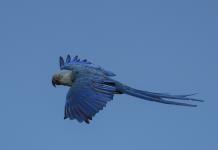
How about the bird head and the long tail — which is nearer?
the long tail

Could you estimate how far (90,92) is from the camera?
6.70 m

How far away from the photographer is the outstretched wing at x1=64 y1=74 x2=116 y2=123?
6137 mm

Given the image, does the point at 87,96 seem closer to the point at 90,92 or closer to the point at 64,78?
the point at 90,92

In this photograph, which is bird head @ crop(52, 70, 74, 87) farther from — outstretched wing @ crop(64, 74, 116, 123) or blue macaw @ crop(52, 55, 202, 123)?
outstretched wing @ crop(64, 74, 116, 123)

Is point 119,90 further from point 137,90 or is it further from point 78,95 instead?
point 78,95

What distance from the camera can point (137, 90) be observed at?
7023 mm

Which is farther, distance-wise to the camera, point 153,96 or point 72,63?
point 72,63

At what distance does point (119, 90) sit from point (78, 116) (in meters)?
1.23

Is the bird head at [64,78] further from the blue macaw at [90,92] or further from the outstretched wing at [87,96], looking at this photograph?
the outstretched wing at [87,96]

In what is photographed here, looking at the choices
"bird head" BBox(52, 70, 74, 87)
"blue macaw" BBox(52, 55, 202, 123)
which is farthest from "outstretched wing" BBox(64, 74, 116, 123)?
"bird head" BBox(52, 70, 74, 87)

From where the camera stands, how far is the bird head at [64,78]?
7.72 m

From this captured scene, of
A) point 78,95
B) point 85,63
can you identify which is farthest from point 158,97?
point 85,63

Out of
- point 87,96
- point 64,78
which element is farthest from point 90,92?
point 64,78

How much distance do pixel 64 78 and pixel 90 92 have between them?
1185 mm
